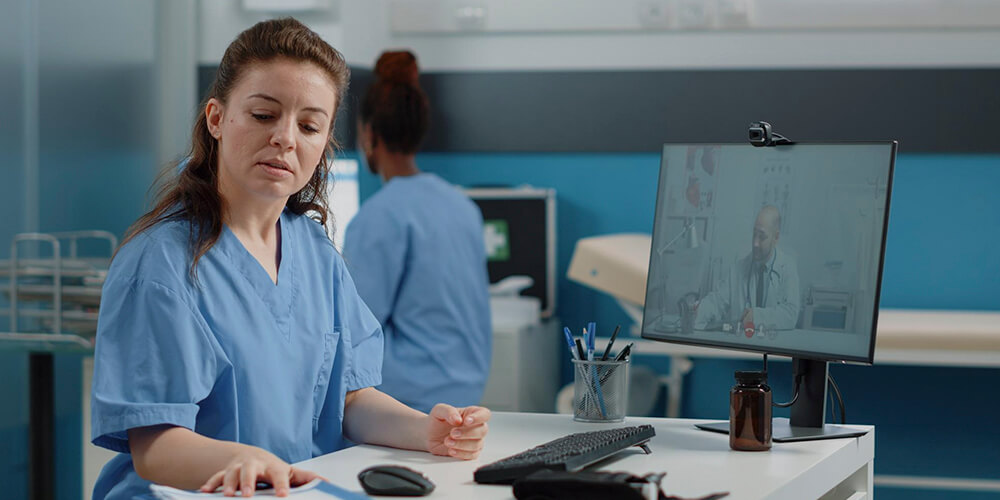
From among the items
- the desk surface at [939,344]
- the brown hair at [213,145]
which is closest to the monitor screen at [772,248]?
the brown hair at [213,145]

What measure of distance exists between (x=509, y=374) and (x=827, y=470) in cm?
226

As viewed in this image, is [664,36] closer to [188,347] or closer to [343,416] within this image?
[343,416]

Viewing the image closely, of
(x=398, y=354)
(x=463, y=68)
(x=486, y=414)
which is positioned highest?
(x=463, y=68)

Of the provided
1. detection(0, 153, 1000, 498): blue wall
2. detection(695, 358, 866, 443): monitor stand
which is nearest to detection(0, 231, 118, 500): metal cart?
detection(0, 153, 1000, 498): blue wall

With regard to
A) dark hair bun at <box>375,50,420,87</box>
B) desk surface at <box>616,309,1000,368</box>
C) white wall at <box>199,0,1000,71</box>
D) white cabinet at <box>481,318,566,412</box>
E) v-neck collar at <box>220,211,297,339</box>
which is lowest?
white cabinet at <box>481,318,566,412</box>

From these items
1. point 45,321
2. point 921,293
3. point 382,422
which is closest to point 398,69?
point 45,321

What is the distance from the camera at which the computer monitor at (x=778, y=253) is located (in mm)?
1693

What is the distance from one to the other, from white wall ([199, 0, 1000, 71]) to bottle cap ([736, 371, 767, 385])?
2689 millimetres

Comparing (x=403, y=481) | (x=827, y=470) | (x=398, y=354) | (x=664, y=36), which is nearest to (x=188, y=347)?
(x=403, y=481)

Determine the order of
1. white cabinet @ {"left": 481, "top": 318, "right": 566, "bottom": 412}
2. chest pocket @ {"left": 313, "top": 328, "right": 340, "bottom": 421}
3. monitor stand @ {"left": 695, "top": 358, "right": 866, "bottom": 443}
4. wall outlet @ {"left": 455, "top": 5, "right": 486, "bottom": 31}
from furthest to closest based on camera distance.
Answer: wall outlet @ {"left": 455, "top": 5, "right": 486, "bottom": 31} < white cabinet @ {"left": 481, "top": 318, "right": 566, "bottom": 412} < monitor stand @ {"left": 695, "top": 358, "right": 866, "bottom": 443} < chest pocket @ {"left": 313, "top": 328, "right": 340, "bottom": 421}

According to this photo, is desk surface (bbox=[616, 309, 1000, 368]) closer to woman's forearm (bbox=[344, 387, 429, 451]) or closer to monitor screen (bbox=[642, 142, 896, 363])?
monitor screen (bbox=[642, 142, 896, 363])

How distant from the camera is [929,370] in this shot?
3.94m

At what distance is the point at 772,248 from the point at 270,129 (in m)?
0.79

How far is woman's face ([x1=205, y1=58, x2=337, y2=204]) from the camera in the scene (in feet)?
5.12
